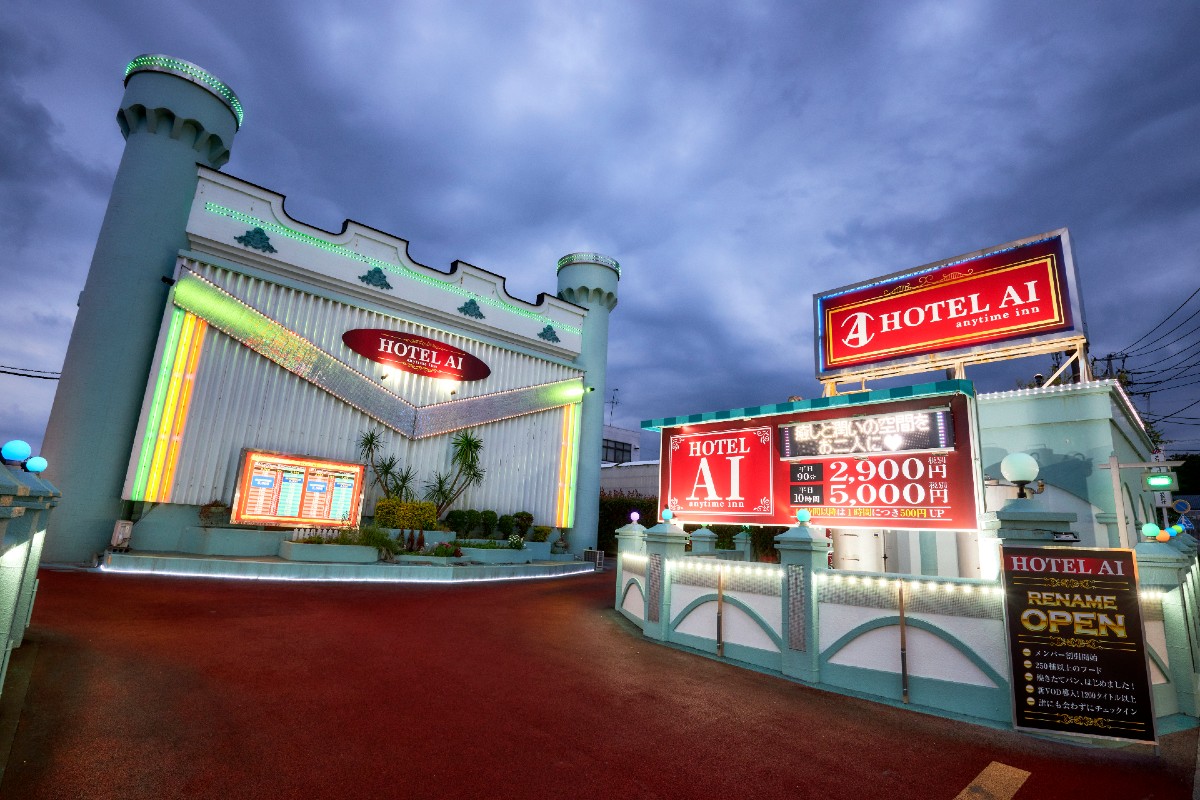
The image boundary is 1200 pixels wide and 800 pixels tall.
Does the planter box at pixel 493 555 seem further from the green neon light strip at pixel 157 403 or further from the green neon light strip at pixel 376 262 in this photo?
the green neon light strip at pixel 376 262

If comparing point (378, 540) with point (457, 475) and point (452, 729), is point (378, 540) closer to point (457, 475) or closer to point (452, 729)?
point (457, 475)

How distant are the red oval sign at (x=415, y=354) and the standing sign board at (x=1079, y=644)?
63.6 ft

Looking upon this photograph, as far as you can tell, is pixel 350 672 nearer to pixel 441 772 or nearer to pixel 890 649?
pixel 441 772

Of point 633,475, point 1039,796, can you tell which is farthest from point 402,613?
point 633,475

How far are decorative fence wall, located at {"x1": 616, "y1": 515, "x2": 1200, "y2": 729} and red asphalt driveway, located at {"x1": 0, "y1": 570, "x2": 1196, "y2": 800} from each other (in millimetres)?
366

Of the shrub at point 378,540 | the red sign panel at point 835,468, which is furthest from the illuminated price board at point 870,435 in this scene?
the shrub at point 378,540

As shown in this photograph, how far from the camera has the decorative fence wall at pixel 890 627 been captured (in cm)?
592

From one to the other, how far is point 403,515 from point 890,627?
15352 millimetres

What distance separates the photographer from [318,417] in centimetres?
1862

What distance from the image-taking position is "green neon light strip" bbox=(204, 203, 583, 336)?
1797 centimetres

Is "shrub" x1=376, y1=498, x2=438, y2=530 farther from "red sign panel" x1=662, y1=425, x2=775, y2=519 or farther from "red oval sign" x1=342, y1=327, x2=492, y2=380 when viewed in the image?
"red sign panel" x1=662, y1=425, x2=775, y2=519

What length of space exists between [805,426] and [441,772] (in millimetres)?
6875

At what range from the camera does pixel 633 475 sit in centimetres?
3562

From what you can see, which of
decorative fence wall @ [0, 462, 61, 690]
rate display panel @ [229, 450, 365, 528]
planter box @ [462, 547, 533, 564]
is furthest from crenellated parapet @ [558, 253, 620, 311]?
decorative fence wall @ [0, 462, 61, 690]
